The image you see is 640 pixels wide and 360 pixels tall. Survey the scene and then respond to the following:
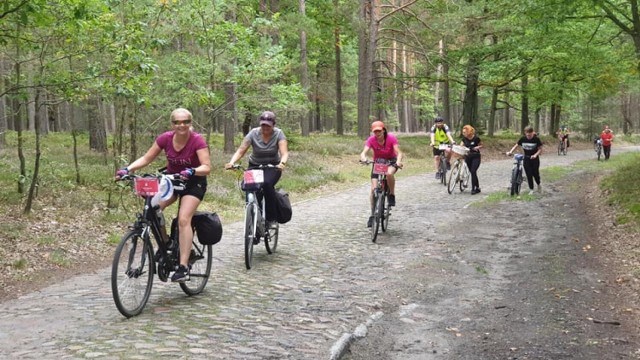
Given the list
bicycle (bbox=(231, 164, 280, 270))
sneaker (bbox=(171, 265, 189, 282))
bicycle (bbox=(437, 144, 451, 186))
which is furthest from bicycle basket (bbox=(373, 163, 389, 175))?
bicycle (bbox=(437, 144, 451, 186))

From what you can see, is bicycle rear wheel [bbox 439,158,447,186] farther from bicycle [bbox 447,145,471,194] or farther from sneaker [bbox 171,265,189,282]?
sneaker [bbox 171,265,189,282]

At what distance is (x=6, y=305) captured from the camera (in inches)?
258

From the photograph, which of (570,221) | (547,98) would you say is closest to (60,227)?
(570,221)

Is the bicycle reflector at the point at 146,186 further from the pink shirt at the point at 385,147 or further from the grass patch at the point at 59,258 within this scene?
the pink shirt at the point at 385,147

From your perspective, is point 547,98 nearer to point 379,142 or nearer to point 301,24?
point 301,24

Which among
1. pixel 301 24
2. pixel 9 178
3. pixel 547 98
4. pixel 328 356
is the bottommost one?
pixel 328 356

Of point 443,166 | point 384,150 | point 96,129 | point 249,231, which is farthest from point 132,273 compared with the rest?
point 96,129

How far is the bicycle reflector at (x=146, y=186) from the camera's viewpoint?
567 centimetres

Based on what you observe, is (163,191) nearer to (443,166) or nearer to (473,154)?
(473,154)

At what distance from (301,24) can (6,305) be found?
21.1m

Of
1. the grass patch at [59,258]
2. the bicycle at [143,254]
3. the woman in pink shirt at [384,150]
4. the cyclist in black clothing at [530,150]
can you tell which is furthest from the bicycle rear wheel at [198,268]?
the cyclist in black clothing at [530,150]

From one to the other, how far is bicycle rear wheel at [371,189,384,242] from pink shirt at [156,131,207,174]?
15.7ft

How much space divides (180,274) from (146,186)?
3.59ft

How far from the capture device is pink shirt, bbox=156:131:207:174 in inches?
246
